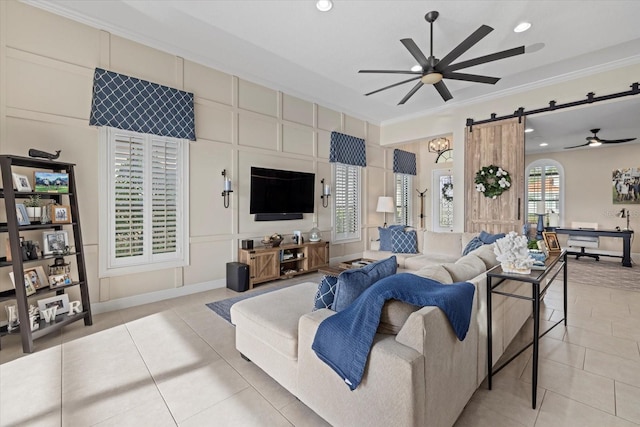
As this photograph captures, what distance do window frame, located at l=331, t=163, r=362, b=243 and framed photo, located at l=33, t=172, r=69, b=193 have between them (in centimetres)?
442

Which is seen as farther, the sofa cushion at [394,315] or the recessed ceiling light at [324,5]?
the recessed ceiling light at [324,5]

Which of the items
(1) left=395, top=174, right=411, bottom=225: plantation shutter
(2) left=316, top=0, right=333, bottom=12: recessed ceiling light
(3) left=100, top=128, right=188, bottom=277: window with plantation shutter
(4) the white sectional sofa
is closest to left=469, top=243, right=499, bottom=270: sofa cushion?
(4) the white sectional sofa

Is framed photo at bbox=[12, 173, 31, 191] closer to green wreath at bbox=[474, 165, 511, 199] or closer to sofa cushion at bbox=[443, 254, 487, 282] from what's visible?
sofa cushion at bbox=[443, 254, 487, 282]

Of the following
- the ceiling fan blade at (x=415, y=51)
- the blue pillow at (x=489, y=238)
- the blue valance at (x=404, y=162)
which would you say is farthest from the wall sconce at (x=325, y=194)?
the ceiling fan blade at (x=415, y=51)

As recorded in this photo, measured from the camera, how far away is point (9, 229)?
259 centimetres

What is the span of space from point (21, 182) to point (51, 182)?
221 millimetres

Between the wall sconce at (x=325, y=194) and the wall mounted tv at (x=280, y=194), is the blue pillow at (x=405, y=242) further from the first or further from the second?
the wall mounted tv at (x=280, y=194)

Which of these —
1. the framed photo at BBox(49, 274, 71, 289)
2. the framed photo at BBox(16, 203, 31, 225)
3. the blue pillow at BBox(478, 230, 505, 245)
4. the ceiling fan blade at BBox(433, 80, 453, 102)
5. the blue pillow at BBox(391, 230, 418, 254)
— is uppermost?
the ceiling fan blade at BBox(433, 80, 453, 102)

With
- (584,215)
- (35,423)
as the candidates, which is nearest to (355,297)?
(35,423)

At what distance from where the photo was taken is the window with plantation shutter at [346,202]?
649cm

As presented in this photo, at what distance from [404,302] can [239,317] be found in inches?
55.2

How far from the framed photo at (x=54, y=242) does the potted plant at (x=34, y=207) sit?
20 centimetres

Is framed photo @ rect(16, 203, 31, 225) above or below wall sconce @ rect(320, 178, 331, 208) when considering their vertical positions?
below

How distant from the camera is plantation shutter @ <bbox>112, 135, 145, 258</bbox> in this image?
12.0ft
